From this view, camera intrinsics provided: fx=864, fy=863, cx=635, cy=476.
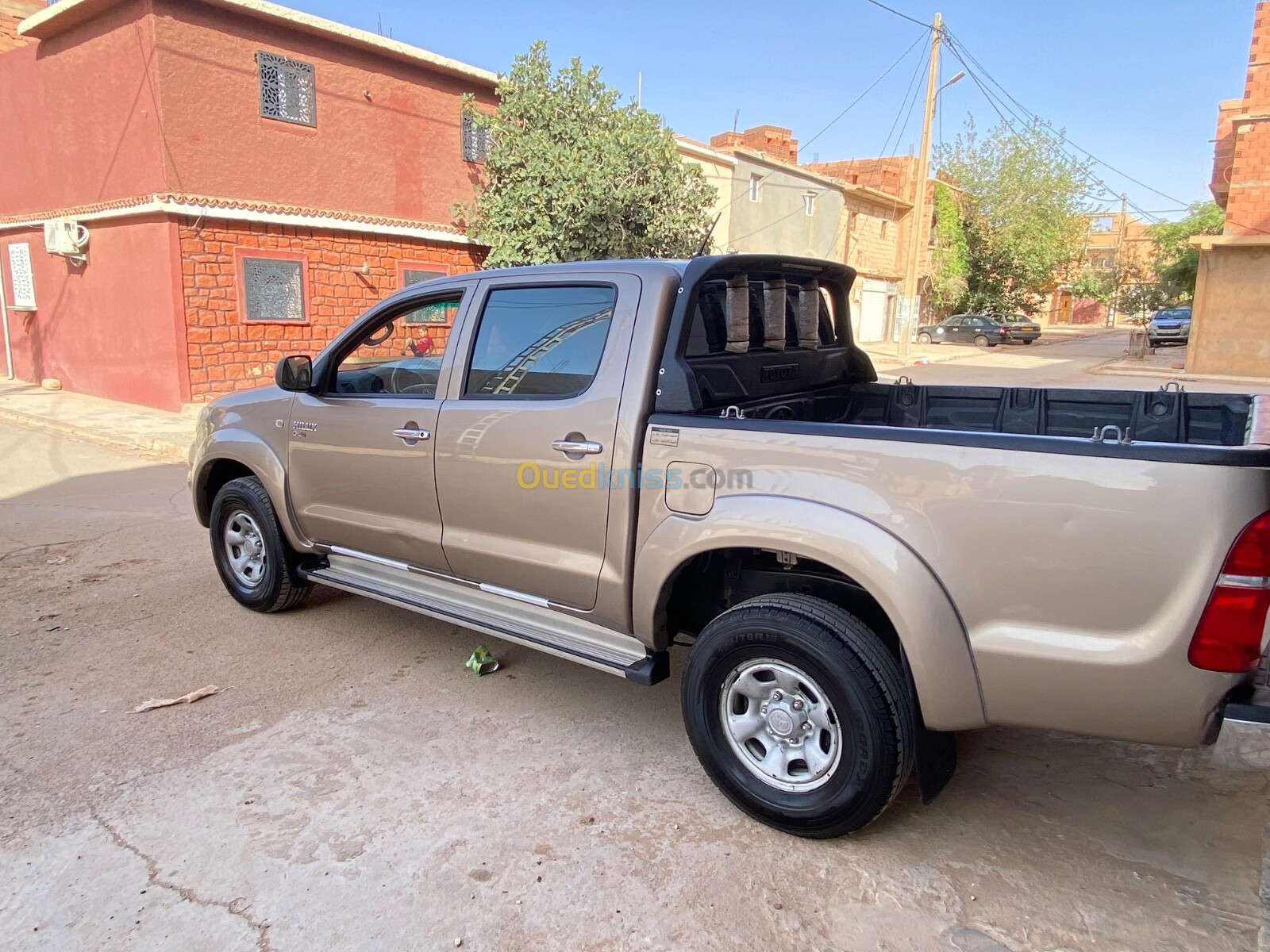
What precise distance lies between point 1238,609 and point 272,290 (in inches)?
536

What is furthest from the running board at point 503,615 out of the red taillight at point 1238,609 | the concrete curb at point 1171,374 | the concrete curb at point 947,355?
the concrete curb at point 1171,374

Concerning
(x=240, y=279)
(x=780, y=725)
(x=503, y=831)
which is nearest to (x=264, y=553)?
(x=503, y=831)

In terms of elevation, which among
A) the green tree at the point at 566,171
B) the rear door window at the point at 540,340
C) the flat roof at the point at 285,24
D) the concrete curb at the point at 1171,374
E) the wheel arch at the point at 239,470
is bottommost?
the wheel arch at the point at 239,470

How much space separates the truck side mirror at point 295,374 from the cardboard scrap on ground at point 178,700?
148 cm

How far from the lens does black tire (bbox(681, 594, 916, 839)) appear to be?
8.61ft

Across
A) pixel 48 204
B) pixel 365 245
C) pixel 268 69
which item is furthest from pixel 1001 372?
pixel 48 204

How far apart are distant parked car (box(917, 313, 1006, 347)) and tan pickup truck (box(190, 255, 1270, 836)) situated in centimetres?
3438

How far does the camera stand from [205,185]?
40.6 ft

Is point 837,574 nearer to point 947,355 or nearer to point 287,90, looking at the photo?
point 287,90

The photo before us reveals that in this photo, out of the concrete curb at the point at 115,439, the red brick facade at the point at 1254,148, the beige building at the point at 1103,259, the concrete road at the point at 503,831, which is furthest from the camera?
the beige building at the point at 1103,259

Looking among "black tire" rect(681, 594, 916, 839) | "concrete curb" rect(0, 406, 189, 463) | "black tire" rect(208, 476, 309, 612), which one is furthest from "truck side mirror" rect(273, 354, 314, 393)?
"concrete curb" rect(0, 406, 189, 463)

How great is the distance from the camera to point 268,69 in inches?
510

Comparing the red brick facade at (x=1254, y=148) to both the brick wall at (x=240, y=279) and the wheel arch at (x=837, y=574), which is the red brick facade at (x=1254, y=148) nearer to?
the brick wall at (x=240, y=279)

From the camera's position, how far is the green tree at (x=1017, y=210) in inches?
1518
